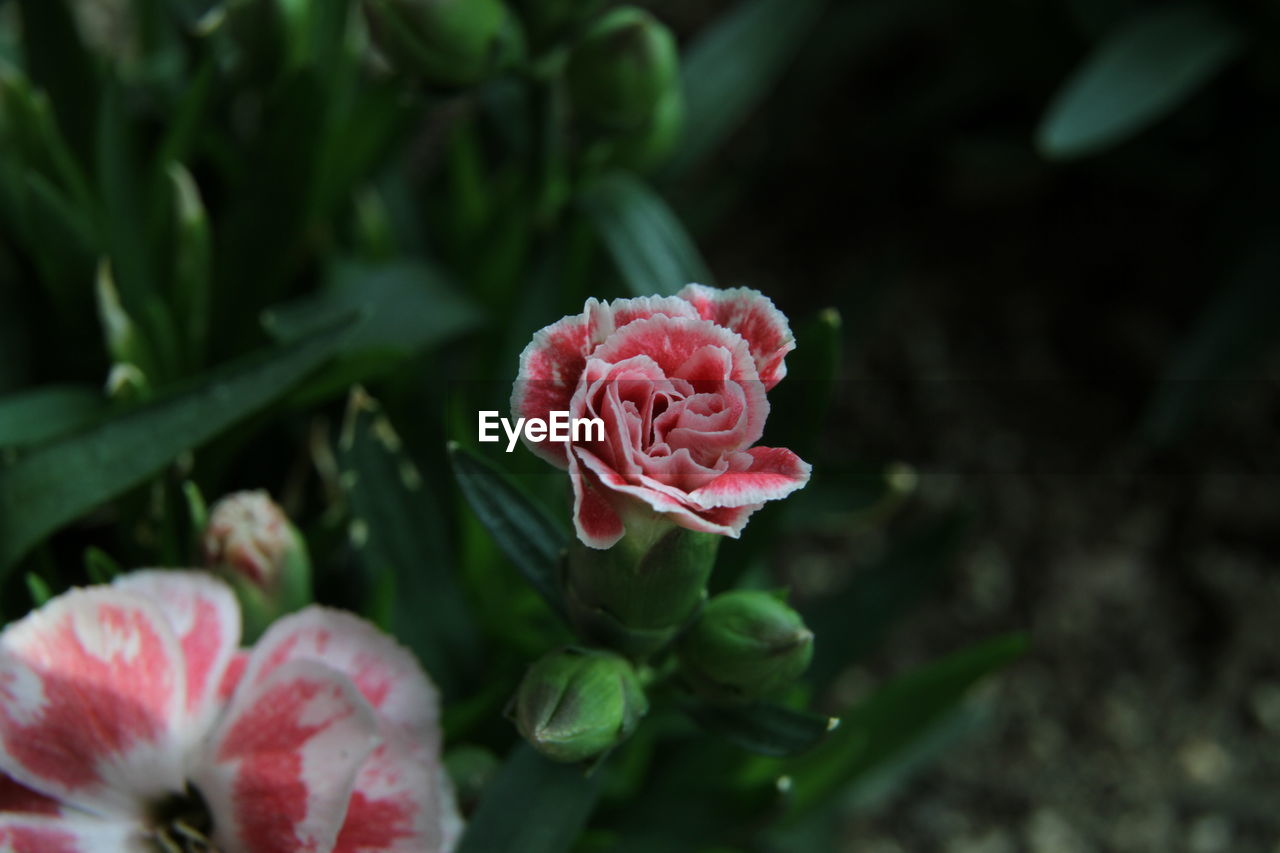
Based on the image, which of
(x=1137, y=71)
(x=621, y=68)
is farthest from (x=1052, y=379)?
(x=621, y=68)

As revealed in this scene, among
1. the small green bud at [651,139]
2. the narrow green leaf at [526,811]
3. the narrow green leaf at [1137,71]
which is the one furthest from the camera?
the narrow green leaf at [1137,71]

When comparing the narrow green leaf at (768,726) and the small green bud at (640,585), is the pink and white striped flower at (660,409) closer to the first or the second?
the small green bud at (640,585)

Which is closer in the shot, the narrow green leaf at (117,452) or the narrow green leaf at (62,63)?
the narrow green leaf at (117,452)

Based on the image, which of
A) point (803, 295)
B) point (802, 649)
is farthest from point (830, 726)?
point (803, 295)

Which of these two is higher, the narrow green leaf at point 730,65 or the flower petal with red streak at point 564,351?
the flower petal with red streak at point 564,351

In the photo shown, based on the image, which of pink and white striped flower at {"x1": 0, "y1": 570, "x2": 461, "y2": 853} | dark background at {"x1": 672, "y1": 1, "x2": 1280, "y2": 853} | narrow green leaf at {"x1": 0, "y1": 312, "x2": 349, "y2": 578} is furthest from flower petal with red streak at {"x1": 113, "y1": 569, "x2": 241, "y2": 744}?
dark background at {"x1": 672, "y1": 1, "x2": 1280, "y2": 853}

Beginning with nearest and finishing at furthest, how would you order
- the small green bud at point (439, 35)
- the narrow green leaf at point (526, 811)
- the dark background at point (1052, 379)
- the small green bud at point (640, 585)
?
the small green bud at point (640, 585)
the narrow green leaf at point (526, 811)
the small green bud at point (439, 35)
the dark background at point (1052, 379)

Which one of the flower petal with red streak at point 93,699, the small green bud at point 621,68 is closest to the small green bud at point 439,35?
the small green bud at point 621,68

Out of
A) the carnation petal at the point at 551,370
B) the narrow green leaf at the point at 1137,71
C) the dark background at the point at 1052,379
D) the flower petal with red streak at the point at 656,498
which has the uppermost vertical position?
the carnation petal at the point at 551,370

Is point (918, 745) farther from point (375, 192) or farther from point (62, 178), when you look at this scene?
point (62, 178)
